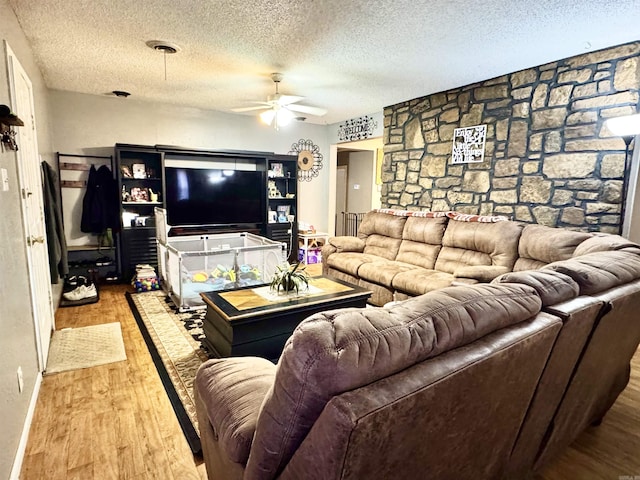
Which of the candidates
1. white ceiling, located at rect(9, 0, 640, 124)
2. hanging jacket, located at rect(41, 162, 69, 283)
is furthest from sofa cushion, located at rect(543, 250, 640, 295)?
hanging jacket, located at rect(41, 162, 69, 283)

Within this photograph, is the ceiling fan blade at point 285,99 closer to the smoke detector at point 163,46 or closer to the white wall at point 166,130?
the smoke detector at point 163,46

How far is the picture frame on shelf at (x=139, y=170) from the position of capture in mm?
4965

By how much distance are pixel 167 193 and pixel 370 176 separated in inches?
183

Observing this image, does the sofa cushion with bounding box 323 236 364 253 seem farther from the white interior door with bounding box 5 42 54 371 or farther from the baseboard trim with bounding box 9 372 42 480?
the baseboard trim with bounding box 9 372 42 480

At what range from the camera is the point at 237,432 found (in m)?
1.07

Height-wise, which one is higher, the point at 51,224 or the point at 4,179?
the point at 4,179

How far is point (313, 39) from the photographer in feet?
9.30

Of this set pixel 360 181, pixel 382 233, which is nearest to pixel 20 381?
pixel 382 233

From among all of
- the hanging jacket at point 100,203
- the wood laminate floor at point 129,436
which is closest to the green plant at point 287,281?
the wood laminate floor at point 129,436

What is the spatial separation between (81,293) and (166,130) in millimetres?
2557

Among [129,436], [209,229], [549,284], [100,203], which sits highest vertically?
[100,203]

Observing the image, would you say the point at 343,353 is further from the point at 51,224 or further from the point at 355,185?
the point at 355,185

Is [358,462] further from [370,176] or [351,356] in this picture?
[370,176]

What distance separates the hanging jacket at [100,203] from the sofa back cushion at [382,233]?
3324 mm
